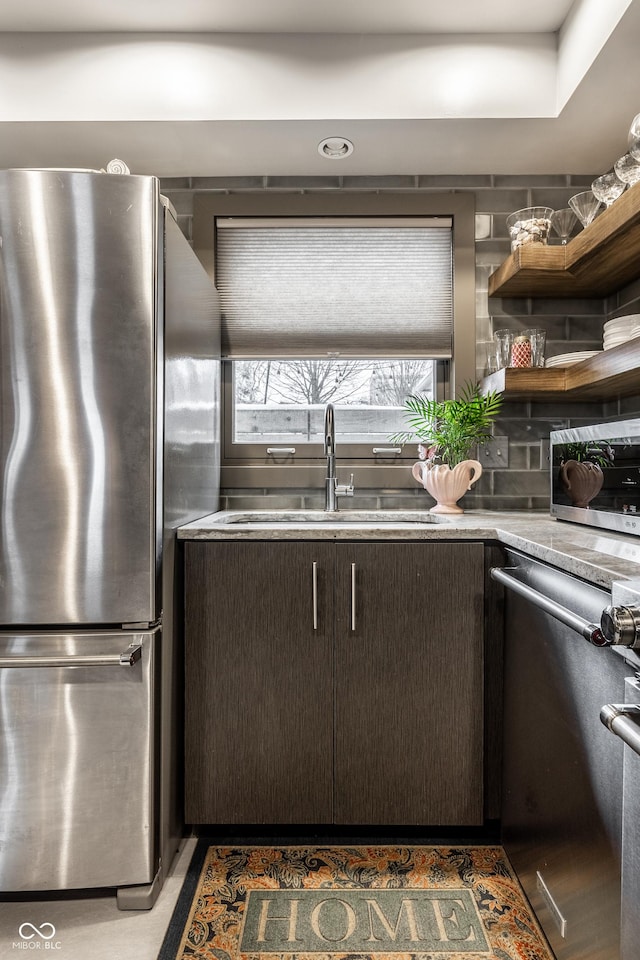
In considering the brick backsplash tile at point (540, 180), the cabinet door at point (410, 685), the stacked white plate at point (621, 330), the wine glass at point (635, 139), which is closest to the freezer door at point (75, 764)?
the cabinet door at point (410, 685)

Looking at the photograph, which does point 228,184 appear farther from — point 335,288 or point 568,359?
point 568,359

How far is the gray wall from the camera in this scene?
2.27 m

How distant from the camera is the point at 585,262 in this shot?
192cm

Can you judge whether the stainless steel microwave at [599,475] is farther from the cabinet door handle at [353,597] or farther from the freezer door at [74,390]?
the freezer door at [74,390]

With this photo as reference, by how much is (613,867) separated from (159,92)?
7.61 ft

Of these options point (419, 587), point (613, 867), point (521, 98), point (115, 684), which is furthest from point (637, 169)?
point (115, 684)

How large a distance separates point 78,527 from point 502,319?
1.76 m

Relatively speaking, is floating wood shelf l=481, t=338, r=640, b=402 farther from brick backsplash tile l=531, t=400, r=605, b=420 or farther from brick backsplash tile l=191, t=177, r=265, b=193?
brick backsplash tile l=191, t=177, r=265, b=193

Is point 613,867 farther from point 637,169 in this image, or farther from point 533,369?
point 637,169

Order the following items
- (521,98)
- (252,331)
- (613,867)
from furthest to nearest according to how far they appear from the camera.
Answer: (252,331) < (521,98) < (613,867)

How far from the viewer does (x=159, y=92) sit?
1877 millimetres

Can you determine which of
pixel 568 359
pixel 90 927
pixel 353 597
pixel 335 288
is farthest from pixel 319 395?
pixel 90 927

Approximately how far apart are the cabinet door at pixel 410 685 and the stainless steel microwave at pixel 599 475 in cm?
34

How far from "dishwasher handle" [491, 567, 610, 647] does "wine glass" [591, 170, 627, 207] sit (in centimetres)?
118
